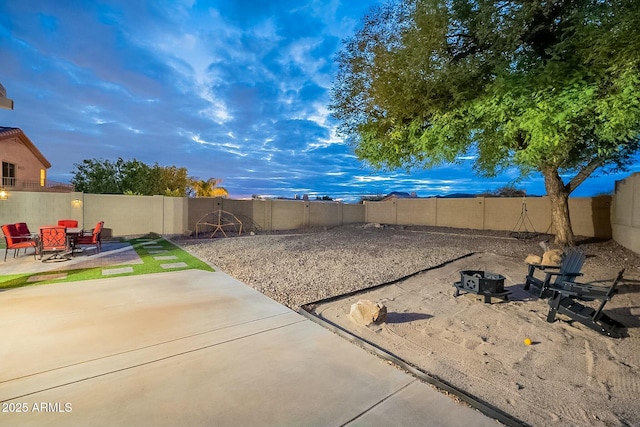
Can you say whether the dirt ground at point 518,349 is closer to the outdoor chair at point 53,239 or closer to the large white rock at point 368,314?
the large white rock at point 368,314

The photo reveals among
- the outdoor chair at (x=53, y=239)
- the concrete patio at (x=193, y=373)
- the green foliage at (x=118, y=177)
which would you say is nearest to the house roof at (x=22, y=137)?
the green foliage at (x=118, y=177)

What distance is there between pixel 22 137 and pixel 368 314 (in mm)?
25011

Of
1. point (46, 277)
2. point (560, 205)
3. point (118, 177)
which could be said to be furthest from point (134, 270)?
point (118, 177)

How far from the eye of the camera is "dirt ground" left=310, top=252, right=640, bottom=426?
202 cm

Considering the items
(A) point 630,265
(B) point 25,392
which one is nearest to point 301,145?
(A) point 630,265

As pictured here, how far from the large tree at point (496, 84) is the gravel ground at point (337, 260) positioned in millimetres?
1469

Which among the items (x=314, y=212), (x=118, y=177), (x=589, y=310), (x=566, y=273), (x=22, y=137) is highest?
(x=22, y=137)

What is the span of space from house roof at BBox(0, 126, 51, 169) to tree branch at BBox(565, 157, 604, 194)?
2734 cm

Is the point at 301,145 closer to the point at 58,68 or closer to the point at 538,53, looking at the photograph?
the point at 58,68

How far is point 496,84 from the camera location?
4707 mm

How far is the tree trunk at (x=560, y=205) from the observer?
7895mm

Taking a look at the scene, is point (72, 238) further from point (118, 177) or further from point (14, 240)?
point (118, 177)

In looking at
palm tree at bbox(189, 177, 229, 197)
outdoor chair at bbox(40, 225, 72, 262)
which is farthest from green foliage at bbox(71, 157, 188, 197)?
outdoor chair at bbox(40, 225, 72, 262)

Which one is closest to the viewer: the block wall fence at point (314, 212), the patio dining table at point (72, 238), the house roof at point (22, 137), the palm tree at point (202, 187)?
the patio dining table at point (72, 238)
